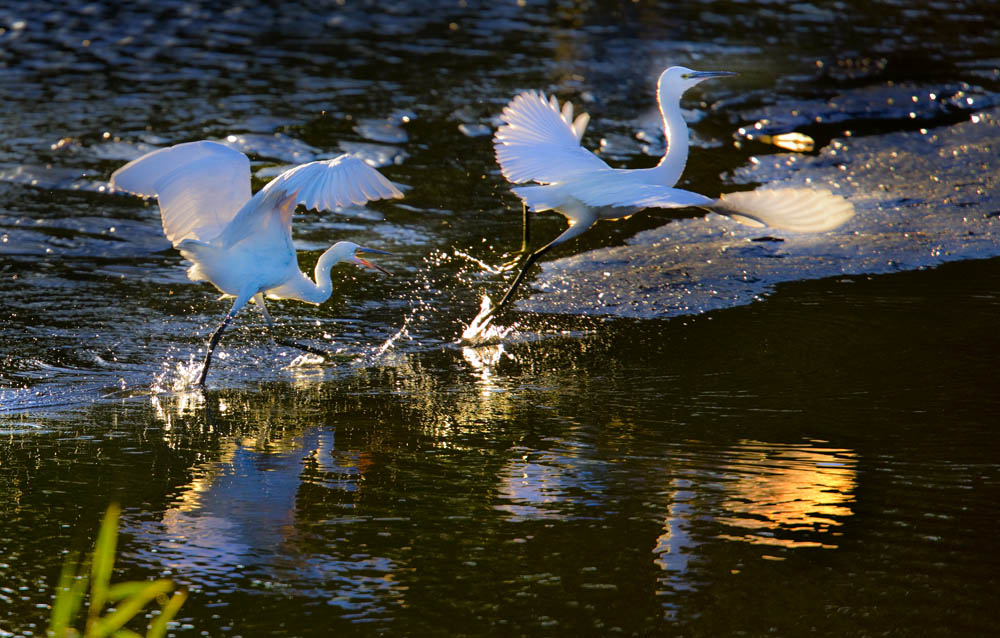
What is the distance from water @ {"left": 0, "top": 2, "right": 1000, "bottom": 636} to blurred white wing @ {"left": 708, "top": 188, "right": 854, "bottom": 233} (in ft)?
2.47

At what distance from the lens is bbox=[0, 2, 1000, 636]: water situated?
3166 mm

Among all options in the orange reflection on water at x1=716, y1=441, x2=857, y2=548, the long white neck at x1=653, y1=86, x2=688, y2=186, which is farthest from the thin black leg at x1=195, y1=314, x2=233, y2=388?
the orange reflection on water at x1=716, y1=441, x2=857, y2=548

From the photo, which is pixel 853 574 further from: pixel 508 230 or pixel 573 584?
pixel 508 230

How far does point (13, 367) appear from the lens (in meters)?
5.02

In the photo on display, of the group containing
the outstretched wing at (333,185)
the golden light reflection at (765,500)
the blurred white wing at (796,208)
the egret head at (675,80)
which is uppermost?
the egret head at (675,80)

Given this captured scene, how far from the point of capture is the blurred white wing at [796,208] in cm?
427

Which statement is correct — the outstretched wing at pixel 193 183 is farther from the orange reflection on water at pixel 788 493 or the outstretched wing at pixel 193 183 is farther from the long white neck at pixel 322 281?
the orange reflection on water at pixel 788 493

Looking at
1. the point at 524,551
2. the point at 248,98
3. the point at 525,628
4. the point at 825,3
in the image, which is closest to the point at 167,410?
the point at 524,551

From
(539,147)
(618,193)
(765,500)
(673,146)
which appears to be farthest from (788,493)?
(539,147)

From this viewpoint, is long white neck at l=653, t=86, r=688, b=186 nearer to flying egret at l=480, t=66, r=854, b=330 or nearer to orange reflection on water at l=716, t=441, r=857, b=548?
flying egret at l=480, t=66, r=854, b=330

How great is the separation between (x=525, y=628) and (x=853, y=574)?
955mm

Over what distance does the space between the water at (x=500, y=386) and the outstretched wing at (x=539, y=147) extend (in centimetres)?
78

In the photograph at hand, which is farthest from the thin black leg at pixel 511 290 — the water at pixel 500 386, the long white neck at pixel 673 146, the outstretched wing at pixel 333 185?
the outstretched wing at pixel 333 185

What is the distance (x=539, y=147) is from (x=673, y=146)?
0.67 metres
